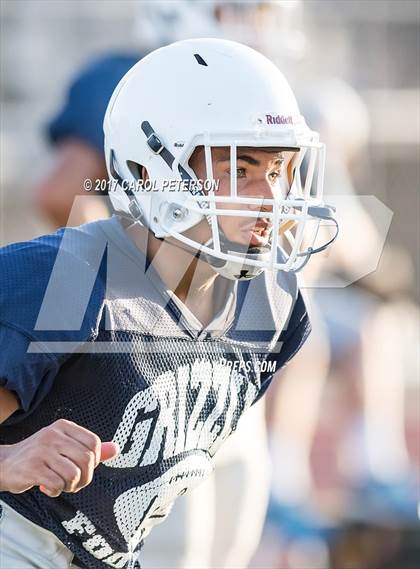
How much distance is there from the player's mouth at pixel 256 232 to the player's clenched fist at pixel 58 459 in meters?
0.51

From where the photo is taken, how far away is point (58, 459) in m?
1.71

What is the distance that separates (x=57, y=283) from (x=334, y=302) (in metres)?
2.08

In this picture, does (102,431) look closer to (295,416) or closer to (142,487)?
(142,487)

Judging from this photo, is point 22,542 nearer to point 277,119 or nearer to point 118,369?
point 118,369

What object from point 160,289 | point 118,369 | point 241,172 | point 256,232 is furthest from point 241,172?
point 118,369

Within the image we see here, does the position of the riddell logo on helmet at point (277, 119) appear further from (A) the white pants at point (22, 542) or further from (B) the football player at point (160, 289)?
(A) the white pants at point (22, 542)

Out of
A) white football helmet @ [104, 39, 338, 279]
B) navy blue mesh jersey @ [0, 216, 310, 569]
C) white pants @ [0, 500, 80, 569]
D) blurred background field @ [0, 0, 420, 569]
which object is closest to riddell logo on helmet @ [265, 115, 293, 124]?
white football helmet @ [104, 39, 338, 279]

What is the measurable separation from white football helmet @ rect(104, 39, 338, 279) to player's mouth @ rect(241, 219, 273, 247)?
0.01 meters

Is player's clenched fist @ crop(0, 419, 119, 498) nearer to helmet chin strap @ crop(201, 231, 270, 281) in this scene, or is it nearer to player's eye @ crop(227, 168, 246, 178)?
helmet chin strap @ crop(201, 231, 270, 281)

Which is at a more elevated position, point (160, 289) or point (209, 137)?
point (209, 137)

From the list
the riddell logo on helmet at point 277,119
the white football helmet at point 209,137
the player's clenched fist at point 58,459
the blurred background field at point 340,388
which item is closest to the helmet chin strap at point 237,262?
the white football helmet at point 209,137

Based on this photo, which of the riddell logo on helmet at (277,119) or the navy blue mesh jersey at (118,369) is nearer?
the navy blue mesh jersey at (118,369)

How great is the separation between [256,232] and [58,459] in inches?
23.3

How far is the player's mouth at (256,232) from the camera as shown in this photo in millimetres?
2125
